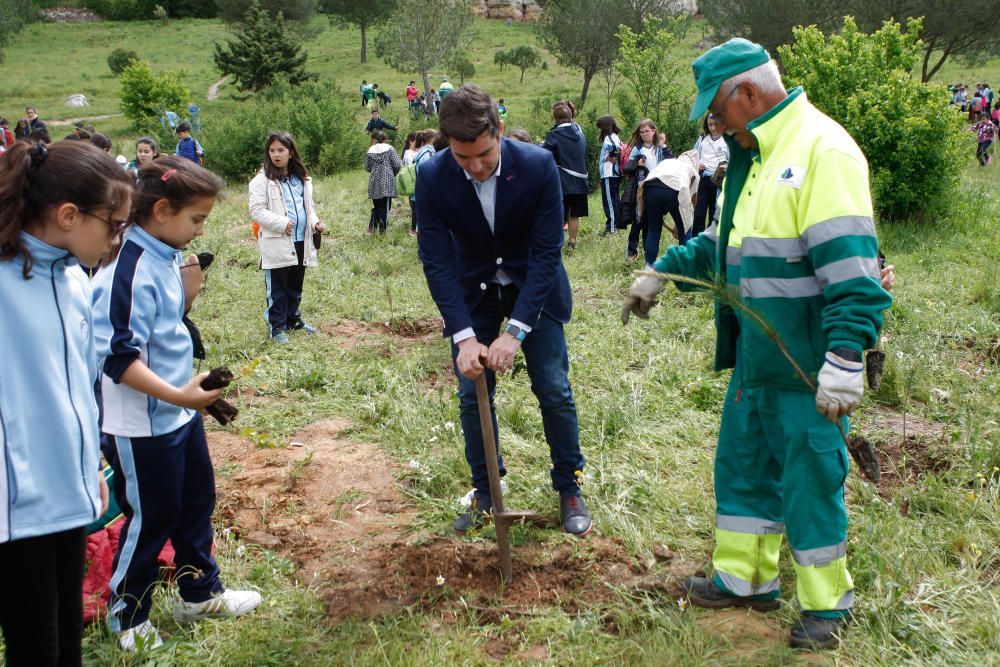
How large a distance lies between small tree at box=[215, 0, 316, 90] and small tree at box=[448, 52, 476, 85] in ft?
23.0

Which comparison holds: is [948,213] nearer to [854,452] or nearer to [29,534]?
[854,452]

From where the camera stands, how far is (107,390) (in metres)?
2.56

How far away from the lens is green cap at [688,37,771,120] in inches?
95.6

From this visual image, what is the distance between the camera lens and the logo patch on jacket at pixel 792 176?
92.2 inches

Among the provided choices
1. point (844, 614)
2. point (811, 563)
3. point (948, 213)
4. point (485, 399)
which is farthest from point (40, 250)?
point (948, 213)

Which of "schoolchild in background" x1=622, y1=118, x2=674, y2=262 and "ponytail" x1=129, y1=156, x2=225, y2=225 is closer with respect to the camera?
"ponytail" x1=129, y1=156, x2=225, y2=225

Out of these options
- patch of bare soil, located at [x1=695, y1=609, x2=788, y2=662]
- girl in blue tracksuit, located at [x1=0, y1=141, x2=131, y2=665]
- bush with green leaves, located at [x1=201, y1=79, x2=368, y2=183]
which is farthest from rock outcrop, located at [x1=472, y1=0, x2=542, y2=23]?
girl in blue tracksuit, located at [x1=0, y1=141, x2=131, y2=665]

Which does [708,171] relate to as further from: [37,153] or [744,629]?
[37,153]

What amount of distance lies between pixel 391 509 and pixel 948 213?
8.78m

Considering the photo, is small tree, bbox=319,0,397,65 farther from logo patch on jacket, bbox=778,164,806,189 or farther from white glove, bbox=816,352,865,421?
white glove, bbox=816,352,865,421

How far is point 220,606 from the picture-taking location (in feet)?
9.69

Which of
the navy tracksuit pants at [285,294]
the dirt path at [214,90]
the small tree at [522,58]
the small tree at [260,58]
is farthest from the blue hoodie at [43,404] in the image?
the small tree at [522,58]

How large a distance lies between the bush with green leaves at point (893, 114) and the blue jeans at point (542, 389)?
731 cm

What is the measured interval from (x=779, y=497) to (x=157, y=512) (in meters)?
2.15
